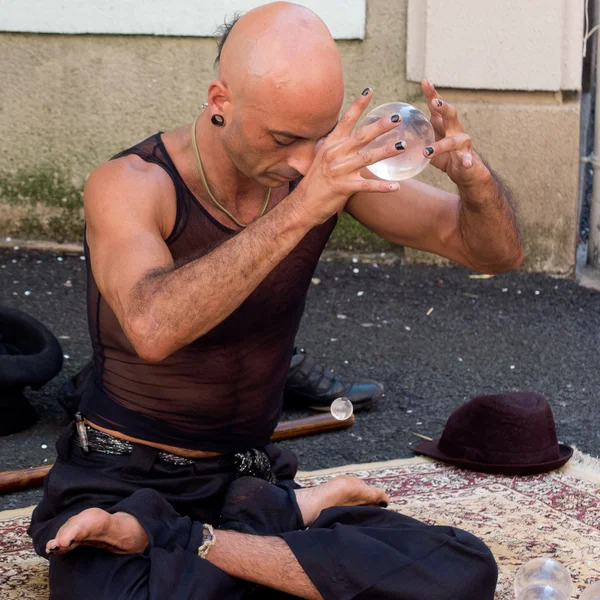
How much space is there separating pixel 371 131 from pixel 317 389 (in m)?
2.46

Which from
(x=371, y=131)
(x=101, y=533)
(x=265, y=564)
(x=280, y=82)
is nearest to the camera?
(x=371, y=131)

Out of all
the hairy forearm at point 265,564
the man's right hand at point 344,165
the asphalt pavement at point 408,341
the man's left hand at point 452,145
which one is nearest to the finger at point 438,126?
the man's left hand at point 452,145

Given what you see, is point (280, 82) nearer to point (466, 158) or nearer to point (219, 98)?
point (219, 98)

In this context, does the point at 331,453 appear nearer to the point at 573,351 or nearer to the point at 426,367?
the point at 426,367

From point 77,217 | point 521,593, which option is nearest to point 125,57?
point 77,217

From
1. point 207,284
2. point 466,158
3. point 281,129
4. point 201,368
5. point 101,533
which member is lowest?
point 101,533

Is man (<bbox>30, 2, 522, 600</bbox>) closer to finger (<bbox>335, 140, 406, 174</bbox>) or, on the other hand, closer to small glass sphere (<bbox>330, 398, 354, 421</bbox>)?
finger (<bbox>335, 140, 406, 174</bbox>)

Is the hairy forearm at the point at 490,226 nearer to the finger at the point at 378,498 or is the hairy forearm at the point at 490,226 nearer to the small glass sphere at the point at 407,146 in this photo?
the small glass sphere at the point at 407,146

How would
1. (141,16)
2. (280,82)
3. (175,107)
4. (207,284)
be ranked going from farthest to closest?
(175,107) → (141,16) → (280,82) → (207,284)

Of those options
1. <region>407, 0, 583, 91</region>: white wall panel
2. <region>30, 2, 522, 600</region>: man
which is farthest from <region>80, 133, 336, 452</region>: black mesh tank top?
<region>407, 0, 583, 91</region>: white wall panel

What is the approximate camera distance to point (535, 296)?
638 cm

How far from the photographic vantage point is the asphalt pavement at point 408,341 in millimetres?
4453

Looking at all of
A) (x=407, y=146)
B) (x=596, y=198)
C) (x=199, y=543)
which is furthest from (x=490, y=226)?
(x=596, y=198)

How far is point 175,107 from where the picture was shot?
6.80m
